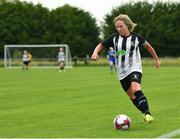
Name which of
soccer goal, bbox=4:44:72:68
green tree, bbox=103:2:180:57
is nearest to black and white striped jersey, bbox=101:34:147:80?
soccer goal, bbox=4:44:72:68

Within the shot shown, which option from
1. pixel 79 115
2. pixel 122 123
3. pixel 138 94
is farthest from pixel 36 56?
pixel 122 123

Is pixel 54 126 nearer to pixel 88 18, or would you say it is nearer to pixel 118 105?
pixel 118 105

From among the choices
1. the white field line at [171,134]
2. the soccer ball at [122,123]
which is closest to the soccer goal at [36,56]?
the soccer ball at [122,123]

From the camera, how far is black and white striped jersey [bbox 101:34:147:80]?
37.1ft

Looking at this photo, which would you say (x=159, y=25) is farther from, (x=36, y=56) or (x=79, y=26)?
(x=36, y=56)

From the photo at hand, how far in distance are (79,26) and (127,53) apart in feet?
226

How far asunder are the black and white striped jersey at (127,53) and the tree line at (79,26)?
6455cm

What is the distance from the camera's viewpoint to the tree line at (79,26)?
7788cm

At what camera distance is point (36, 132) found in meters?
10.1

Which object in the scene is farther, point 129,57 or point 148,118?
point 129,57

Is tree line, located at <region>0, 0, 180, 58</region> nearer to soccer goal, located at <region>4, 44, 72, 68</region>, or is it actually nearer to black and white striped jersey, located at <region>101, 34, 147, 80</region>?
soccer goal, located at <region>4, 44, 72, 68</region>

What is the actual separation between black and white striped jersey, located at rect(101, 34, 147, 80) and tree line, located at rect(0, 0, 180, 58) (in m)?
64.5

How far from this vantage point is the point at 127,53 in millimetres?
11297

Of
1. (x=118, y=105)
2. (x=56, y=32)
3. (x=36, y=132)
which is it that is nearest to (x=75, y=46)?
(x=56, y=32)
